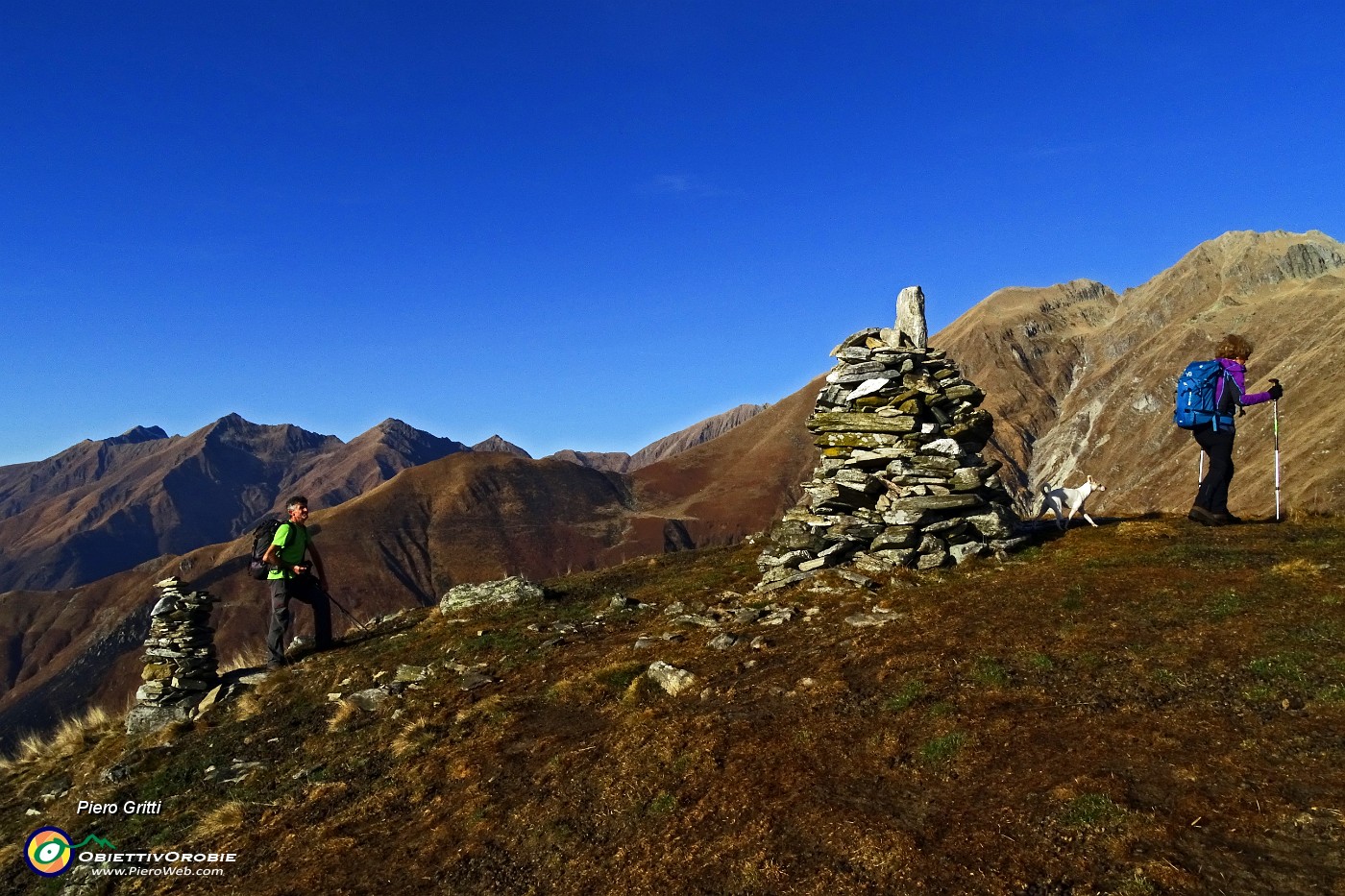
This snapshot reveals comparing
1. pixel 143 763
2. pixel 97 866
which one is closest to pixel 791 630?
pixel 97 866

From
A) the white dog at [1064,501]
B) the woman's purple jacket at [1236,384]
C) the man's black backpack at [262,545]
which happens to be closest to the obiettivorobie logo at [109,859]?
the man's black backpack at [262,545]

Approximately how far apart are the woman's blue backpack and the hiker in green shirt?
19.1 metres

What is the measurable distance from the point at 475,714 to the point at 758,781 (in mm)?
5821

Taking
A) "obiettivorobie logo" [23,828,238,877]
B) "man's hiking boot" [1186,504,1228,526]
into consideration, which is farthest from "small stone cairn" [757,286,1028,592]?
"obiettivorobie logo" [23,828,238,877]

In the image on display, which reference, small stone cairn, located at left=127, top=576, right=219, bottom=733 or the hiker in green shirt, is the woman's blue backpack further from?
small stone cairn, located at left=127, top=576, right=219, bottom=733

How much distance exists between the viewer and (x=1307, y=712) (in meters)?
7.96

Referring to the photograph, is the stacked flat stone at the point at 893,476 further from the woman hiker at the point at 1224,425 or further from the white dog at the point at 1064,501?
the woman hiker at the point at 1224,425

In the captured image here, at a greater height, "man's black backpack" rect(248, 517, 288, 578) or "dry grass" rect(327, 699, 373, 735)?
"man's black backpack" rect(248, 517, 288, 578)

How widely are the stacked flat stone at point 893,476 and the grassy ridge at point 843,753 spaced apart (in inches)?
47.0

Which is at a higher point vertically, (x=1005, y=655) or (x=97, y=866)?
(x=1005, y=655)

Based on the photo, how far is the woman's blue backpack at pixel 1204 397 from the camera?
15898mm

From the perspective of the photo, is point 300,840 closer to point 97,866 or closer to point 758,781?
point 97,866

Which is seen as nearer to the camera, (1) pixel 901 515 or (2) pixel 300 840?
(2) pixel 300 840

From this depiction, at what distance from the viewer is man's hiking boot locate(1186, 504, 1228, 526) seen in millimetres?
16891
